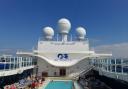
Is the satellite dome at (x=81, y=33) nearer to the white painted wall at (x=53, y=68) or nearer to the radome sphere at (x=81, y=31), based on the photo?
the radome sphere at (x=81, y=31)

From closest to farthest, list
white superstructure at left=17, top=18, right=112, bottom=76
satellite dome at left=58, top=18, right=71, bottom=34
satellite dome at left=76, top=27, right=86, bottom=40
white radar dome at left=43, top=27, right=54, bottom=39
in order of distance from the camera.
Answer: white superstructure at left=17, top=18, right=112, bottom=76
satellite dome at left=58, top=18, right=71, bottom=34
white radar dome at left=43, top=27, right=54, bottom=39
satellite dome at left=76, top=27, right=86, bottom=40

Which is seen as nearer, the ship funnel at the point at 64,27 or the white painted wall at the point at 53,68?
the white painted wall at the point at 53,68

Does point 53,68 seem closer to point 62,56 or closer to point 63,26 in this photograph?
point 62,56

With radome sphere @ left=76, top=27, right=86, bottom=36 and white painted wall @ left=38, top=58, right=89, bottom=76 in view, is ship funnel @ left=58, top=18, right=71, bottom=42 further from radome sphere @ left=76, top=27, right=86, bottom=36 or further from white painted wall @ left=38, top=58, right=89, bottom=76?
white painted wall @ left=38, top=58, right=89, bottom=76

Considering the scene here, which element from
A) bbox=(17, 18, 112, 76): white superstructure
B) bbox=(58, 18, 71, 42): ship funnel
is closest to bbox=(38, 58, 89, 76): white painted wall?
bbox=(17, 18, 112, 76): white superstructure

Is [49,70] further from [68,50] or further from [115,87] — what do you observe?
[115,87]

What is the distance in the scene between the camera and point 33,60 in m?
34.0

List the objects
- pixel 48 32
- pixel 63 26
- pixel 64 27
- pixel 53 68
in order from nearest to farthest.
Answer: pixel 53 68
pixel 63 26
pixel 64 27
pixel 48 32

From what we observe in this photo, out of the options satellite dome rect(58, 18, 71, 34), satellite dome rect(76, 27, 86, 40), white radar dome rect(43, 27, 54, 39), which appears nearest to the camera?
satellite dome rect(58, 18, 71, 34)

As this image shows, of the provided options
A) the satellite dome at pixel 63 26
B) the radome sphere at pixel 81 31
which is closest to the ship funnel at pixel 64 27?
the satellite dome at pixel 63 26

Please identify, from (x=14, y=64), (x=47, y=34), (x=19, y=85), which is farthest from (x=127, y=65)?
(x=47, y=34)

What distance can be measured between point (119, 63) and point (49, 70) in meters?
18.2

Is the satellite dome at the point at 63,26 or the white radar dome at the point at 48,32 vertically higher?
the satellite dome at the point at 63,26

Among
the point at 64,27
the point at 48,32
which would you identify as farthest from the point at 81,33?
the point at 48,32
